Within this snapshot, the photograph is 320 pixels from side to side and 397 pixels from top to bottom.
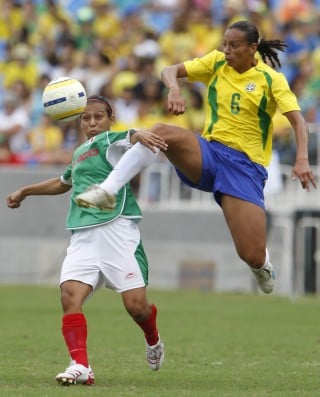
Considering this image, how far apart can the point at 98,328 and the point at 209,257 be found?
6278mm

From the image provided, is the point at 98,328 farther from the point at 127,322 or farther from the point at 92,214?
the point at 92,214

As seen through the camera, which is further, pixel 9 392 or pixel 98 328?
pixel 98 328

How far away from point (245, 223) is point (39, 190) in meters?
1.63

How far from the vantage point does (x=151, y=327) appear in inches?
332

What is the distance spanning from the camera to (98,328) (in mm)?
12461

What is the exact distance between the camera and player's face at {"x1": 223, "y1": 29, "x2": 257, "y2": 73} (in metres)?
8.95

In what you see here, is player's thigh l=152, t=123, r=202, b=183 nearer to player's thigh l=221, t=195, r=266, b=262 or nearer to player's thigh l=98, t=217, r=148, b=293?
player's thigh l=221, t=195, r=266, b=262

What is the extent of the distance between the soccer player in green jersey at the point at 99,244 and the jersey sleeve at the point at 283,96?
1162mm

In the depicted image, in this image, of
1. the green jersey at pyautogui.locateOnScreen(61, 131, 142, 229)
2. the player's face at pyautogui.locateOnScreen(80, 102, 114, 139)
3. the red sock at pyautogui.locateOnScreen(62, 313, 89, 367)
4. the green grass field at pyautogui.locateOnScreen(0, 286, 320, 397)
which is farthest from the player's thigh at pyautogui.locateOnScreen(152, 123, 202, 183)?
the green grass field at pyautogui.locateOnScreen(0, 286, 320, 397)

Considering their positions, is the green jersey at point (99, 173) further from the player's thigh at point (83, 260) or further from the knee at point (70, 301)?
the knee at point (70, 301)

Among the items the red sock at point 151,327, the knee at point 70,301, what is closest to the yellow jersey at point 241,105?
the red sock at point 151,327

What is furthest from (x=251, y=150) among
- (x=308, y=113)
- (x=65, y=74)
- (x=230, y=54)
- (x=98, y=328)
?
(x=65, y=74)

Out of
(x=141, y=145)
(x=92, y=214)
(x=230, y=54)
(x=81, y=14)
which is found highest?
(x=81, y=14)

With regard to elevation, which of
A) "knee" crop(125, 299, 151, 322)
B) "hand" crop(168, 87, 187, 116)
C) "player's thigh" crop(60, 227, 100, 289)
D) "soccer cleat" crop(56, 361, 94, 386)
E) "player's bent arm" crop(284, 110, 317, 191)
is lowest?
"soccer cleat" crop(56, 361, 94, 386)
